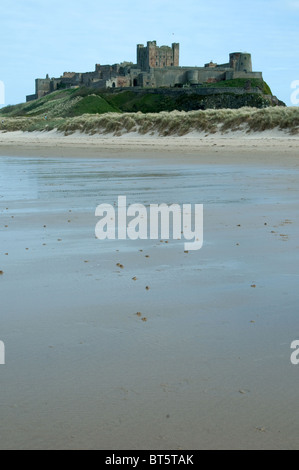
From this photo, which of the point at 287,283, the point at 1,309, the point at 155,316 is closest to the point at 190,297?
the point at 155,316

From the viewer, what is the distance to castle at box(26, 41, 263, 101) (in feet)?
314

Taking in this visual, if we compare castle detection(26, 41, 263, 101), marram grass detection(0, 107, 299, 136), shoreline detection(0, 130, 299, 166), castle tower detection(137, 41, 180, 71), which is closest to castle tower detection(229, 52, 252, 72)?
castle detection(26, 41, 263, 101)

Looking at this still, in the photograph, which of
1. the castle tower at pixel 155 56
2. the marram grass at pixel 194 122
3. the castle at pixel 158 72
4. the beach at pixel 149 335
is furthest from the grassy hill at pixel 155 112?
the beach at pixel 149 335

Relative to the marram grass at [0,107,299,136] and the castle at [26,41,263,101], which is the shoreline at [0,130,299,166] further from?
the castle at [26,41,263,101]

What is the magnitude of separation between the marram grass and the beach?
22444mm

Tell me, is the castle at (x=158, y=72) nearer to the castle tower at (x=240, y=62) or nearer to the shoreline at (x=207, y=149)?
the castle tower at (x=240, y=62)

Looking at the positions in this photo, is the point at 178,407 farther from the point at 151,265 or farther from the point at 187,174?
the point at 187,174

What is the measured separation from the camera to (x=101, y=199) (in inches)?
410

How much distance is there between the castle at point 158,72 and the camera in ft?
314

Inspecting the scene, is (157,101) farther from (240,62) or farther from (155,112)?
(240,62)

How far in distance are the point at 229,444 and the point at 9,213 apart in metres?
6.83

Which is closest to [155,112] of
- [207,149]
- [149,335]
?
[207,149]

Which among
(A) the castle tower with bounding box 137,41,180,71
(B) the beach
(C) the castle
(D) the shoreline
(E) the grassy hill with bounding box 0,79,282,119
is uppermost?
(A) the castle tower with bounding box 137,41,180,71

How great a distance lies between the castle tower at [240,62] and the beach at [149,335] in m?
93.1
